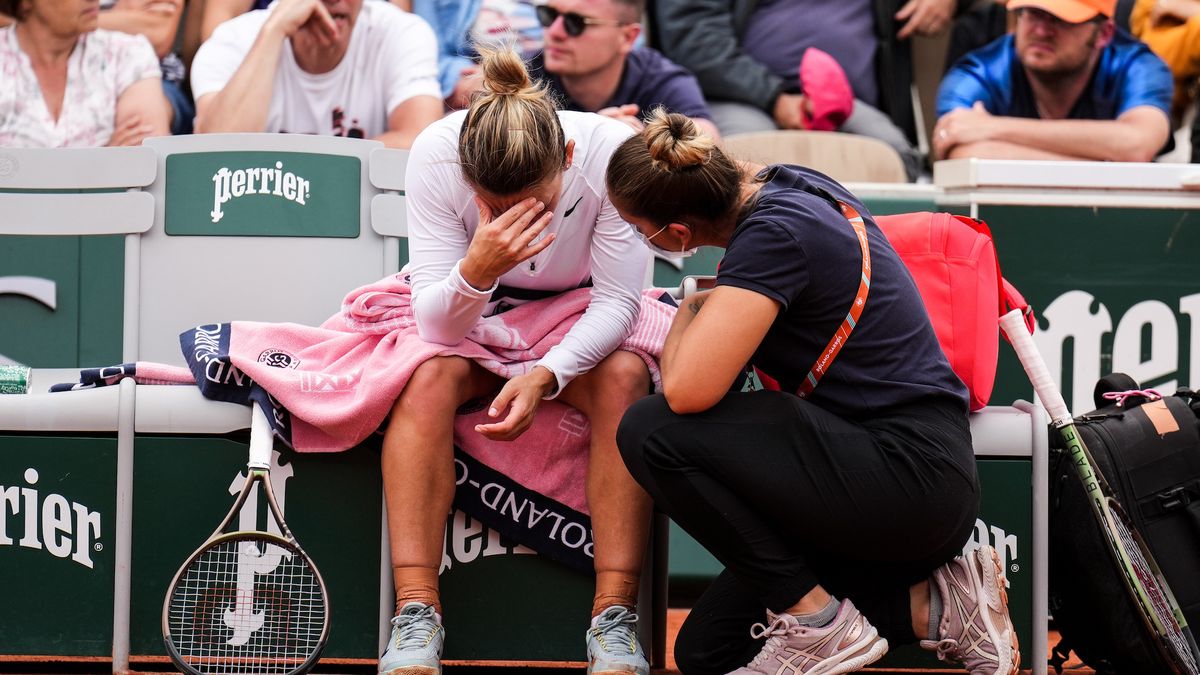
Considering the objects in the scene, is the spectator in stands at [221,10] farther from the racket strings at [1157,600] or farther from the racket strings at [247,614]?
the racket strings at [1157,600]

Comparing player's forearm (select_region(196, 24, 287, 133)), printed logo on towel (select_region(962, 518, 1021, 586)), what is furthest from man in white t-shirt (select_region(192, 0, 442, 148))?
printed logo on towel (select_region(962, 518, 1021, 586))

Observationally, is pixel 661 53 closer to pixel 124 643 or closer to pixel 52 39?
pixel 52 39

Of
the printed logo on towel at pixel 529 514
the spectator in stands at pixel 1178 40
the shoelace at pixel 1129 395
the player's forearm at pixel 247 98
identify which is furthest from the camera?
the spectator in stands at pixel 1178 40

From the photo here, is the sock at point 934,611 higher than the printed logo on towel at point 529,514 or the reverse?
the reverse

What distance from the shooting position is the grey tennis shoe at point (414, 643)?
8.38 feet

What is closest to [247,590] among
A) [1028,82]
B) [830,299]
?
[830,299]

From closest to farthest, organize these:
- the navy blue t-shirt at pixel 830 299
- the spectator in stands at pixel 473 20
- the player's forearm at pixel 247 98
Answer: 1. the navy blue t-shirt at pixel 830 299
2. the player's forearm at pixel 247 98
3. the spectator in stands at pixel 473 20

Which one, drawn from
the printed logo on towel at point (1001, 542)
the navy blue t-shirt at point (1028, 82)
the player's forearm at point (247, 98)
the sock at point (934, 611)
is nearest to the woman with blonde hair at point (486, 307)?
the sock at point (934, 611)

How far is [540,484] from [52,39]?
2350mm

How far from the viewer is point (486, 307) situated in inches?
114

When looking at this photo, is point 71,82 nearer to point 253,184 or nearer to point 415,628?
point 253,184

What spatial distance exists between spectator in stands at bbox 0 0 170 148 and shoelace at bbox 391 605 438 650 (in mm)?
2099

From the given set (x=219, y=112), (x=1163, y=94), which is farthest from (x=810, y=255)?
(x=1163, y=94)

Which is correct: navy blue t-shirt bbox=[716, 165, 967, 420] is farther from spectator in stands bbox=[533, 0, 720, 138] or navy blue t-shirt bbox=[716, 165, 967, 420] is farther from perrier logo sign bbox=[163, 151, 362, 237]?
spectator in stands bbox=[533, 0, 720, 138]
